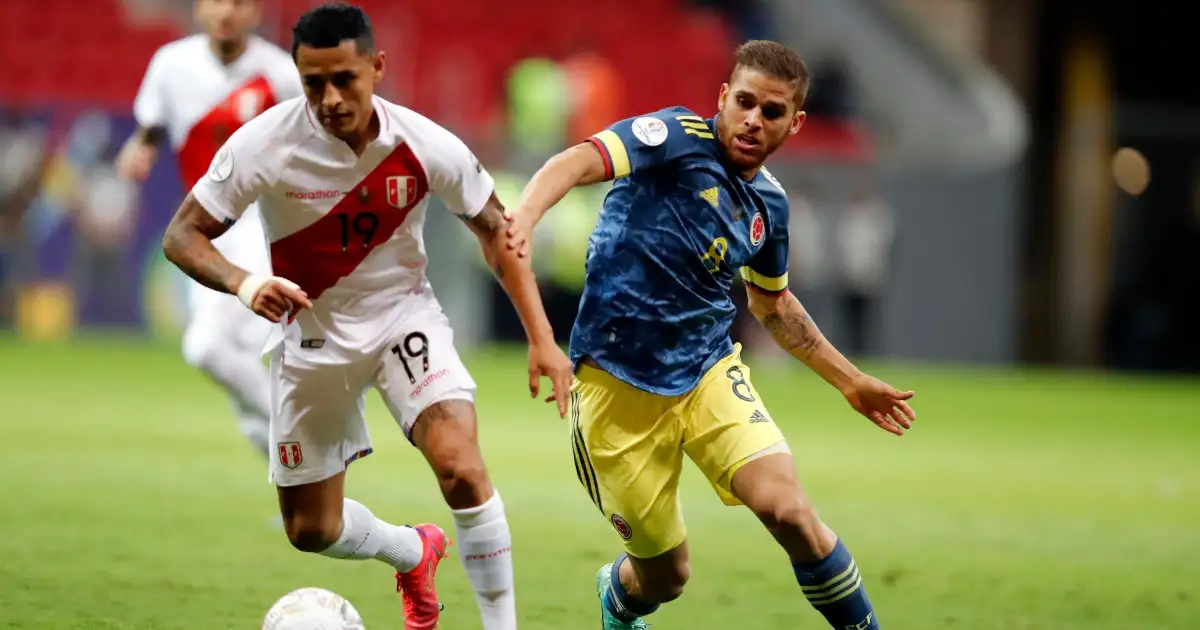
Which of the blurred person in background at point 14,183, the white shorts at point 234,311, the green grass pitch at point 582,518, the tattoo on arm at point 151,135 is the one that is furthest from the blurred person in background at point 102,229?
the white shorts at point 234,311

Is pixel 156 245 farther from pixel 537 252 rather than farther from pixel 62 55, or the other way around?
pixel 537 252

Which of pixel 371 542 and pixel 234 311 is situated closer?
pixel 371 542

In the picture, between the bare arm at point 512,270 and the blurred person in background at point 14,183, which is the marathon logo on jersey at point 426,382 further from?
the blurred person in background at point 14,183

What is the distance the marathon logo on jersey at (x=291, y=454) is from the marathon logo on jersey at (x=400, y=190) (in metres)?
0.83

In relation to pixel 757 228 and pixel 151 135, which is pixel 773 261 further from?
pixel 151 135

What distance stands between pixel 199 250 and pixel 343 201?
0.47m

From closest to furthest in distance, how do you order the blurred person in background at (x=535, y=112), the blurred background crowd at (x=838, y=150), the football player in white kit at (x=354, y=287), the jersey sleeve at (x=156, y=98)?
the football player in white kit at (x=354, y=287) < the jersey sleeve at (x=156, y=98) < the blurred background crowd at (x=838, y=150) < the blurred person in background at (x=535, y=112)

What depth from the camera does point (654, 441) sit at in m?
5.20

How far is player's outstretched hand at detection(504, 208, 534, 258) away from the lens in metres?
4.50

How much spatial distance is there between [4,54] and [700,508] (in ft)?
50.3

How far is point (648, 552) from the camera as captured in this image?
17.1 ft

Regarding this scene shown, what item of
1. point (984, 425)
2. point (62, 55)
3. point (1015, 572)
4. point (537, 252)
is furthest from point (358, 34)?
point (62, 55)

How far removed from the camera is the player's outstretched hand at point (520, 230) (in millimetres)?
4500

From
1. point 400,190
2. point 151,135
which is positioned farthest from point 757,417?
point 151,135
